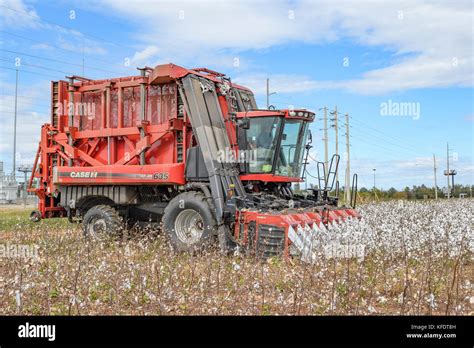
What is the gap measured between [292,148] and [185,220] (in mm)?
3006

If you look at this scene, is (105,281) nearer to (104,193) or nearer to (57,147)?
(104,193)

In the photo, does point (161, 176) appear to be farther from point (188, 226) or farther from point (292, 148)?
point (292, 148)

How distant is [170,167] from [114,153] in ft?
7.38

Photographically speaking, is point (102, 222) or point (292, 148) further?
point (102, 222)

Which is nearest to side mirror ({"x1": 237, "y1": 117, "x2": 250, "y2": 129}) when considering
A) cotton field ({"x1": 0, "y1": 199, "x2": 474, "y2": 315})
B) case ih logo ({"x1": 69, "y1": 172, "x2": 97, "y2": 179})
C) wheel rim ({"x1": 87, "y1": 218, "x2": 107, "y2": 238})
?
cotton field ({"x1": 0, "y1": 199, "x2": 474, "y2": 315})

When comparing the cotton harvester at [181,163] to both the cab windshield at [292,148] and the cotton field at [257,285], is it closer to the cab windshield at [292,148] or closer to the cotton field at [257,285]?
the cab windshield at [292,148]

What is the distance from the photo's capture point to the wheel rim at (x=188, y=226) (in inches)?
428

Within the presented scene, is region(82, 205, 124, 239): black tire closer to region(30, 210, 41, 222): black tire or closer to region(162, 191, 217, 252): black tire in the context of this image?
region(162, 191, 217, 252): black tire

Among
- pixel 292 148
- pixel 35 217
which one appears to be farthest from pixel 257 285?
pixel 35 217

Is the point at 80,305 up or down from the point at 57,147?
down

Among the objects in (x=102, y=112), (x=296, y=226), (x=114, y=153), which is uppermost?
(x=102, y=112)

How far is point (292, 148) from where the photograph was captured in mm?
11852
